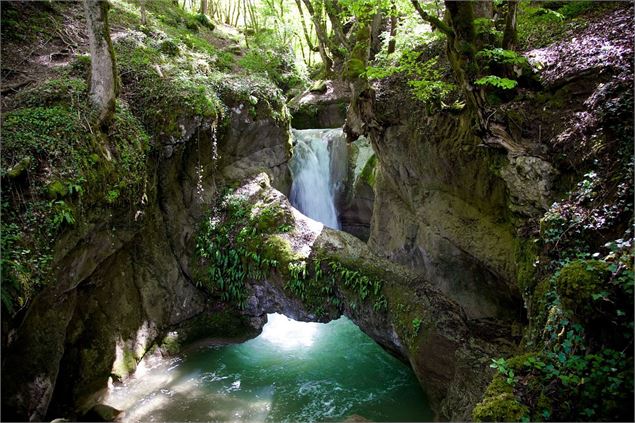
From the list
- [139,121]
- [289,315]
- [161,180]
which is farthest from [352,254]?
[139,121]

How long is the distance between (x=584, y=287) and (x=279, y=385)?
766 cm

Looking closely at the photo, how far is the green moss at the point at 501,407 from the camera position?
4.01 metres

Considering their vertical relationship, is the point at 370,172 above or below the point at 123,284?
above

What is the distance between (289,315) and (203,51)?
10.6m

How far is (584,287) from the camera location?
3.92 meters

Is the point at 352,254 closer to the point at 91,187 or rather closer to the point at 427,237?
the point at 427,237

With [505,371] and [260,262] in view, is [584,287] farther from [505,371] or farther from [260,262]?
[260,262]

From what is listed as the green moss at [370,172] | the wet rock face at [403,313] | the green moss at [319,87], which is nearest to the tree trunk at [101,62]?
the wet rock face at [403,313]

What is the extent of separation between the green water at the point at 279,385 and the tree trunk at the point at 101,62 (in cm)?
616

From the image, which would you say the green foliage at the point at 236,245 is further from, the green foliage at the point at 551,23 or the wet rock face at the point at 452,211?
the green foliage at the point at 551,23

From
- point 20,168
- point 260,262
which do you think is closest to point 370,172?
point 260,262

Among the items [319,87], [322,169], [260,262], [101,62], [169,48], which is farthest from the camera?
[319,87]

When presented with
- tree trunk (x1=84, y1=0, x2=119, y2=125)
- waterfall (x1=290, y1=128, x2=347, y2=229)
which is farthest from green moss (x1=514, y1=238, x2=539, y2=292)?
waterfall (x1=290, y1=128, x2=347, y2=229)

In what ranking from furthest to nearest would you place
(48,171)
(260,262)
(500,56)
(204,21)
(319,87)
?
(204,21) → (319,87) → (260,262) → (500,56) → (48,171)
